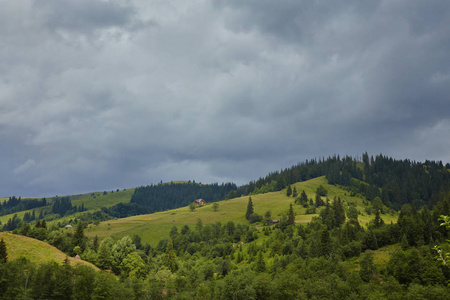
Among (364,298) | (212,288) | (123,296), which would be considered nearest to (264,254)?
(212,288)

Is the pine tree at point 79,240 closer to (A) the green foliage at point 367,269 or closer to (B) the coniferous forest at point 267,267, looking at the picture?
(B) the coniferous forest at point 267,267

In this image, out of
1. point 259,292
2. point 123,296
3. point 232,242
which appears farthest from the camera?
point 232,242

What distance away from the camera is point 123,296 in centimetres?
7781

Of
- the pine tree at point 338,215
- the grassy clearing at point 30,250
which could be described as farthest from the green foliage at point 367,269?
the grassy clearing at point 30,250

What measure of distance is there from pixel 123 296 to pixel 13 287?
25.3 m

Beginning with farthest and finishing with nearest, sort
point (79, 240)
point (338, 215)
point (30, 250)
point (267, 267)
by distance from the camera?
point (338, 215)
point (79, 240)
point (267, 267)
point (30, 250)

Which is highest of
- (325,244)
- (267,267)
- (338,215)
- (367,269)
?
(338,215)

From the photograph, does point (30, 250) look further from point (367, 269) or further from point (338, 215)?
point (338, 215)

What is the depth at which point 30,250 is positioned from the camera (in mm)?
111625

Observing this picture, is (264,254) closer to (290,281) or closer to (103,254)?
(290,281)

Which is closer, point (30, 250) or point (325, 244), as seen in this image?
point (30, 250)

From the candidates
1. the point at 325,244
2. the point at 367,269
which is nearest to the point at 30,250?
the point at 325,244

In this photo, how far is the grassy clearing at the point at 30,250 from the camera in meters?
106

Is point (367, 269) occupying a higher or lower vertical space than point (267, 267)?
Answer: higher
